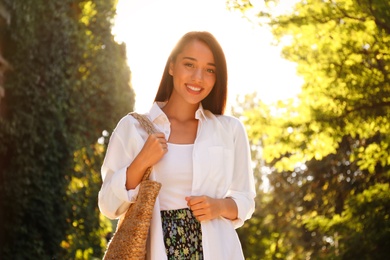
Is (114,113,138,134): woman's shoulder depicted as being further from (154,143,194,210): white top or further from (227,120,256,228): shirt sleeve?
(227,120,256,228): shirt sleeve

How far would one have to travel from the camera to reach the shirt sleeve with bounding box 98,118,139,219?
344 centimetres

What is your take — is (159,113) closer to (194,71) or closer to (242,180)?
(194,71)

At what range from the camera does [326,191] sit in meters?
18.8

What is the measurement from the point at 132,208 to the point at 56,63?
10.5 m

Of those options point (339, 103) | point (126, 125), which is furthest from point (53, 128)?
point (126, 125)

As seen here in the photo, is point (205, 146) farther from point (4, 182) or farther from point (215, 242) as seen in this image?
point (4, 182)

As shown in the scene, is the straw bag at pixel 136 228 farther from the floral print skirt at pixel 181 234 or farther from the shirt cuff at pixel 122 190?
the floral print skirt at pixel 181 234

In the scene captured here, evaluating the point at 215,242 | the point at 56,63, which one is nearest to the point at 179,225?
the point at 215,242

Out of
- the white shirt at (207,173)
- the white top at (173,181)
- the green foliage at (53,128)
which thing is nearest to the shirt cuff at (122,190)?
the white shirt at (207,173)

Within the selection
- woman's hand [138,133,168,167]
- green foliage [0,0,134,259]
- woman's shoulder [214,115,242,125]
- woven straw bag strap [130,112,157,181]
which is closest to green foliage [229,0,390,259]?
green foliage [0,0,134,259]

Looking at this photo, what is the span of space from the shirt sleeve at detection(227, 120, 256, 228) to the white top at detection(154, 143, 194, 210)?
200 millimetres

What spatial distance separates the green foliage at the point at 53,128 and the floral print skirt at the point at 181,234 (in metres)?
9.08

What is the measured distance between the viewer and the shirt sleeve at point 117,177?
3.44m

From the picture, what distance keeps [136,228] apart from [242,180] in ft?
1.86
